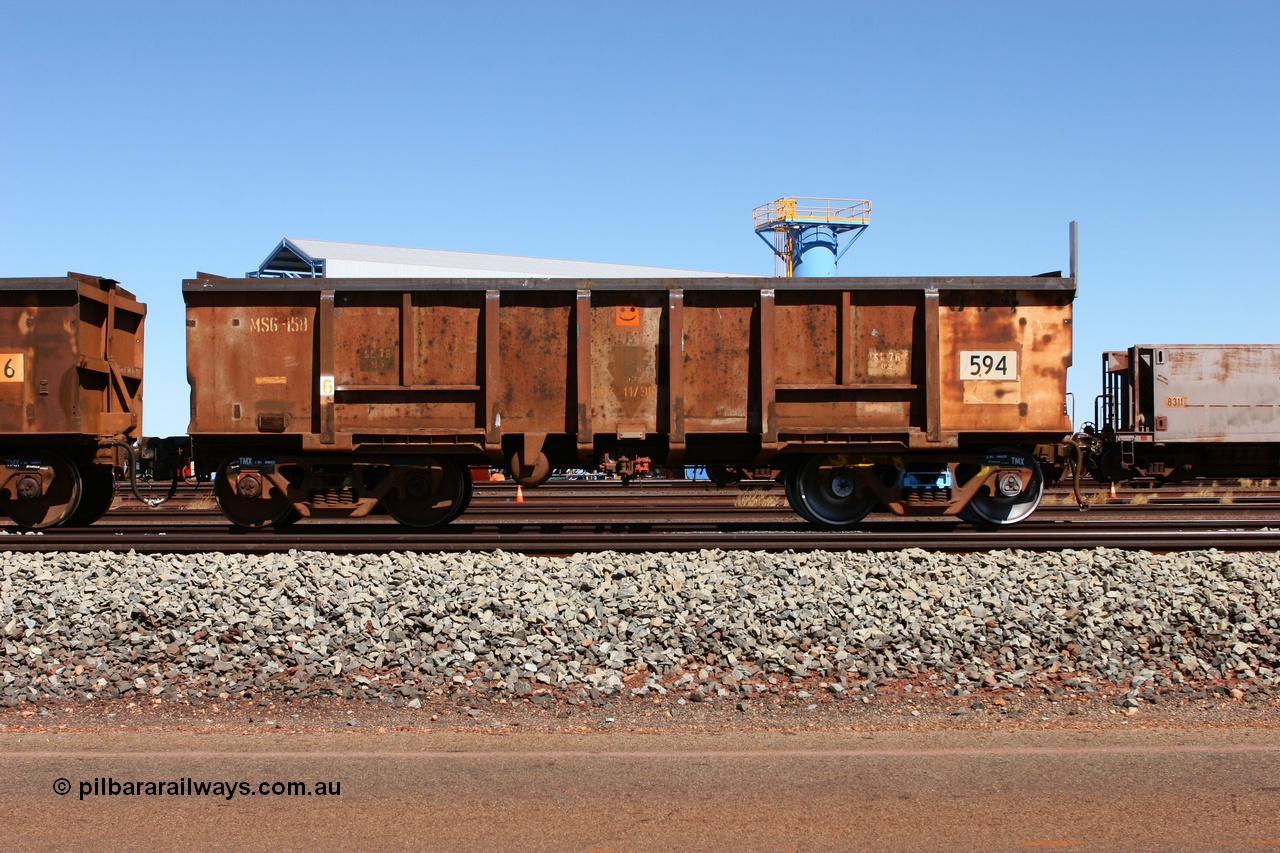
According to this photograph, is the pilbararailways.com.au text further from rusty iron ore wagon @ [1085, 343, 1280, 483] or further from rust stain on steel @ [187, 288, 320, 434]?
rusty iron ore wagon @ [1085, 343, 1280, 483]

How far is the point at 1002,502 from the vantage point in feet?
38.4

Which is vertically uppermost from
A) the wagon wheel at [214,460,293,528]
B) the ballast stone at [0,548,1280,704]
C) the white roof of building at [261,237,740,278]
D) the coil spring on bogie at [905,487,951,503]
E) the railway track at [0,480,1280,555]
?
the white roof of building at [261,237,740,278]

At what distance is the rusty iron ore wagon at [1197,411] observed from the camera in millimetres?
21984

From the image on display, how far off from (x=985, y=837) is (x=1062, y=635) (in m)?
3.05

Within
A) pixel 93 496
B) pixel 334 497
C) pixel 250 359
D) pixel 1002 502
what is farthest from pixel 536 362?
pixel 93 496

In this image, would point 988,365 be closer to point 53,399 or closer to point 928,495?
point 928,495

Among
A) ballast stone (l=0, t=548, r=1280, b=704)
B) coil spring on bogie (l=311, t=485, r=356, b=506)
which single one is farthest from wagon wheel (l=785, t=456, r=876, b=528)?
coil spring on bogie (l=311, t=485, r=356, b=506)

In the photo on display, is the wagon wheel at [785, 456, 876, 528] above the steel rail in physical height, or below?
above

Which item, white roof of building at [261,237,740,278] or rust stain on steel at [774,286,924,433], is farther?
white roof of building at [261,237,740,278]

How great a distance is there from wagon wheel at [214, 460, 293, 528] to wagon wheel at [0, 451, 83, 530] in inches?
65.3

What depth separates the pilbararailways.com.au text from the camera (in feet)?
14.8

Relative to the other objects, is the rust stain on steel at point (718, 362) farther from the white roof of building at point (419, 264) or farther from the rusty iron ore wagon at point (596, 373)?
the white roof of building at point (419, 264)

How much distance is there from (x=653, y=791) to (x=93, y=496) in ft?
33.3

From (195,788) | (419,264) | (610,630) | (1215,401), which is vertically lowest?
(195,788)
